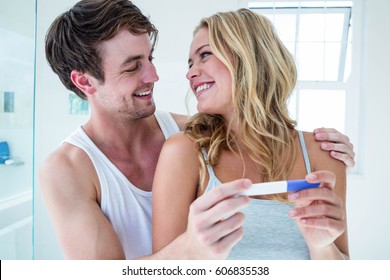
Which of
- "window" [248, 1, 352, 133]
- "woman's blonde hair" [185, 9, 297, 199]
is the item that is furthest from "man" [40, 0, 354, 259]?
"window" [248, 1, 352, 133]

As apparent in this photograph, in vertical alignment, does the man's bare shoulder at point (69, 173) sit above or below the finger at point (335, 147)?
below

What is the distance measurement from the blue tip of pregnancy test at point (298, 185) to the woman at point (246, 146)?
0.15 m

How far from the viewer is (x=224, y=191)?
1.80ft

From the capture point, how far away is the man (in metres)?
0.84

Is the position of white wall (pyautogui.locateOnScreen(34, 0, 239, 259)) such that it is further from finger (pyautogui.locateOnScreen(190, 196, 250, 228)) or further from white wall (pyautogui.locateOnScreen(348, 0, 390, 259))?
finger (pyautogui.locateOnScreen(190, 196, 250, 228))

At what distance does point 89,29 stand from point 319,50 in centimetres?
103

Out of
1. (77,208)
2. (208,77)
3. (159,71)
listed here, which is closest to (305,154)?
(208,77)

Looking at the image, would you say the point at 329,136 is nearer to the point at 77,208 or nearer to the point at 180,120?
the point at 180,120

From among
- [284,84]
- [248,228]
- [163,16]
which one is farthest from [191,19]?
[248,228]

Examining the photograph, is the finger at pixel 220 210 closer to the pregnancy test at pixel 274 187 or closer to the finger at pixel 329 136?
the pregnancy test at pixel 274 187

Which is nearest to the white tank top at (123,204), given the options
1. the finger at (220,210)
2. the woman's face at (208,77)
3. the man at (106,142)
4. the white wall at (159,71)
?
the man at (106,142)

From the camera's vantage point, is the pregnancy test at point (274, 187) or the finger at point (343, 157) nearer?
the pregnancy test at point (274, 187)

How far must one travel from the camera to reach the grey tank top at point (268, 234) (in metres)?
0.80

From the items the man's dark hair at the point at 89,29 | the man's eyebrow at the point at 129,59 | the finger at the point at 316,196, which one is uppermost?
the man's dark hair at the point at 89,29
